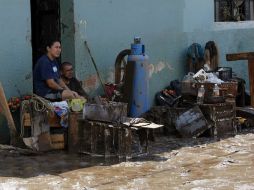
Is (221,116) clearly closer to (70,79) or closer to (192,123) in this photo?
(192,123)

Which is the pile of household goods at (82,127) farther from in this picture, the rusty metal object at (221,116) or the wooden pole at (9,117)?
the rusty metal object at (221,116)

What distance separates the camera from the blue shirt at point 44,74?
877cm

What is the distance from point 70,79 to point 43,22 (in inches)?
62.4

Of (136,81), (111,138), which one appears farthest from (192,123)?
(111,138)

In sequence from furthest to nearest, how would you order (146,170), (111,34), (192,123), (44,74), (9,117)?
(111,34), (192,123), (44,74), (9,117), (146,170)

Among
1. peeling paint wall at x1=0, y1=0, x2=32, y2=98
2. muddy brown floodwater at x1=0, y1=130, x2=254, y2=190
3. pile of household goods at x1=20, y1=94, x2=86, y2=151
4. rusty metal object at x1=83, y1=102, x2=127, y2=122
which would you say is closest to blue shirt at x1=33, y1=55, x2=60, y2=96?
peeling paint wall at x1=0, y1=0, x2=32, y2=98

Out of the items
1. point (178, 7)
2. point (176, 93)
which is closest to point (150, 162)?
point (176, 93)

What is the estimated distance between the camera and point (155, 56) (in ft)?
36.8

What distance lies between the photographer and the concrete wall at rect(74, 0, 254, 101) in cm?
988

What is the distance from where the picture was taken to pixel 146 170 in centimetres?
727

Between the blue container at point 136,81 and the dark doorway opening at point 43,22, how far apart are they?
1364 mm

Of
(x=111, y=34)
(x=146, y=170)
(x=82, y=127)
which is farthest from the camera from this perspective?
(x=111, y=34)

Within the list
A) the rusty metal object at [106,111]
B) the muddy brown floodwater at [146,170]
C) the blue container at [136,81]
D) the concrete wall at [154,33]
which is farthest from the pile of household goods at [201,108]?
the rusty metal object at [106,111]

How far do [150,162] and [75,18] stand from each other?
3.09 metres
